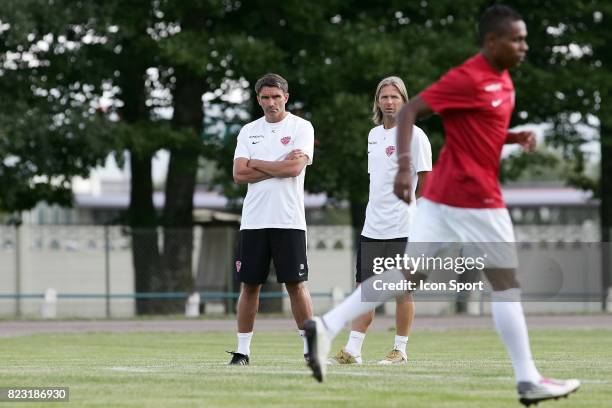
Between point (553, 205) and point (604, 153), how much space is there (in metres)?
26.1

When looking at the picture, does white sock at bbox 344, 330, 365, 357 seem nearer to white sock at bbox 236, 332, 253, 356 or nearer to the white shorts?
white sock at bbox 236, 332, 253, 356

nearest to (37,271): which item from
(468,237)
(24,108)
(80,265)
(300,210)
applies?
(80,265)

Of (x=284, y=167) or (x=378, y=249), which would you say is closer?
(x=284, y=167)

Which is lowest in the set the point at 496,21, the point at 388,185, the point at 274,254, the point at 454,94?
the point at 274,254

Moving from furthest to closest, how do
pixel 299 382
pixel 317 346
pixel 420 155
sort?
pixel 420 155 → pixel 299 382 → pixel 317 346

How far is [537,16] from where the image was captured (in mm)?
31641

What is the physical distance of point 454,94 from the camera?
758cm

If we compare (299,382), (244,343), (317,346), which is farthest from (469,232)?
(244,343)

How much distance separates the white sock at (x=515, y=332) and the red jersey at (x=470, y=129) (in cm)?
54

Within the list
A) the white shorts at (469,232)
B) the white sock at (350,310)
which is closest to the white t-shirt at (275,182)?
the white sock at (350,310)

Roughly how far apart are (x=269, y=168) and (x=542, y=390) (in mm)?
3576

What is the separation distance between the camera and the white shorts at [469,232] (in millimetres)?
7629

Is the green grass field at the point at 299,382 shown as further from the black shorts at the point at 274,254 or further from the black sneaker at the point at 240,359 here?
the black shorts at the point at 274,254

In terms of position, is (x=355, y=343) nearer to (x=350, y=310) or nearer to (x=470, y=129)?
(x=350, y=310)
